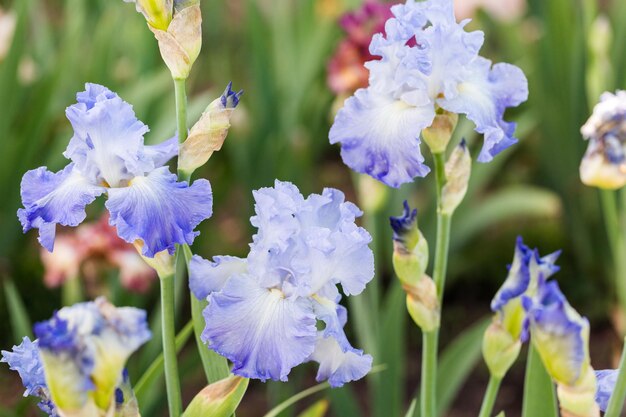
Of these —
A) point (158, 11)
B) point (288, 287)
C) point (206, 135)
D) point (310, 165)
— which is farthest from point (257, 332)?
point (310, 165)

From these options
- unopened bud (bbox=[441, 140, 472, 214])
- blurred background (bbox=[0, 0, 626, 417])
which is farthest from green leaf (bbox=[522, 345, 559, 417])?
blurred background (bbox=[0, 0, 626, 417])

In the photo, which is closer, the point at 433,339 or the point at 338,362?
the point at 338,362

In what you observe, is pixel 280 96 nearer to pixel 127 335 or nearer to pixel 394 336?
pixel 394 336

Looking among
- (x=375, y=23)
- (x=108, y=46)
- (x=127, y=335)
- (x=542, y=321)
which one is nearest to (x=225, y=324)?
(x=127, y=335)

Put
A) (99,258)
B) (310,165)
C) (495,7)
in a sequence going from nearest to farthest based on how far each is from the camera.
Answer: (99,258), (310,165), (495,7)

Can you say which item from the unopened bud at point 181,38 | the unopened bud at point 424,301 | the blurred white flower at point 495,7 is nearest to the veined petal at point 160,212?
the unopened bud at point 181,38

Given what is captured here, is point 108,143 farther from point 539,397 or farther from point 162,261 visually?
point 539,397
